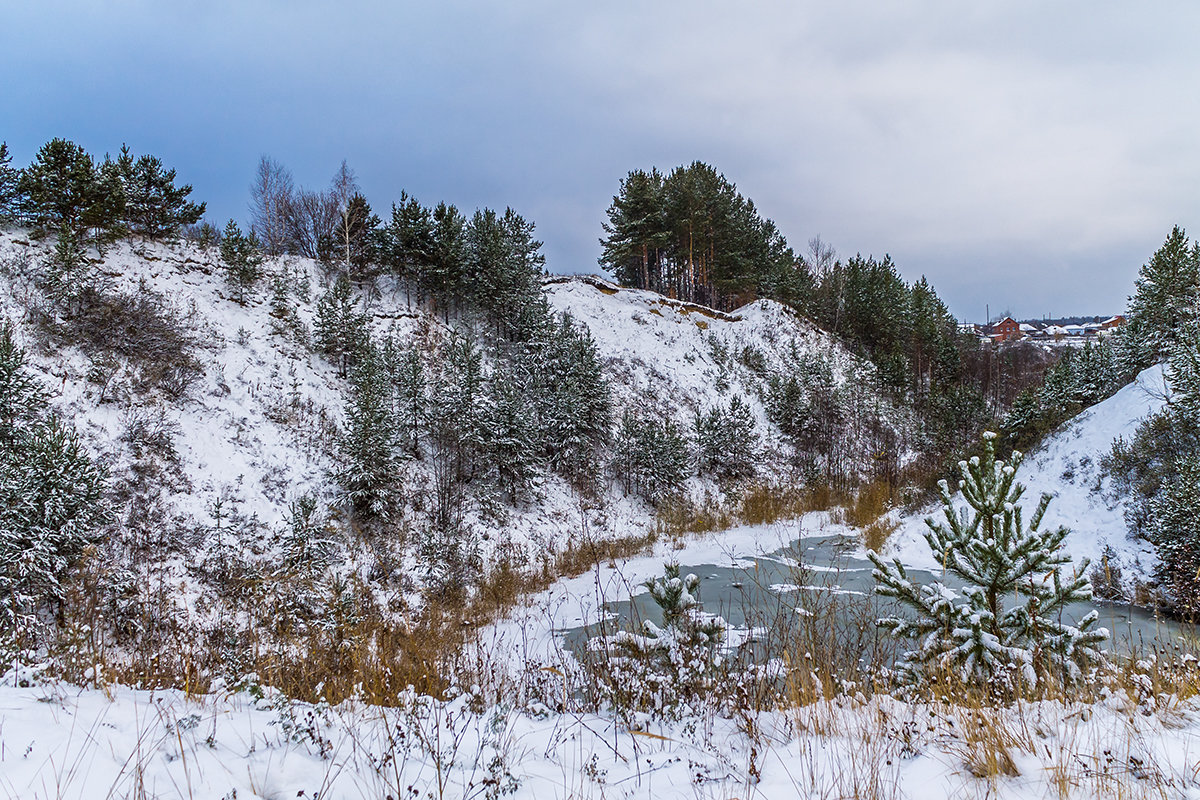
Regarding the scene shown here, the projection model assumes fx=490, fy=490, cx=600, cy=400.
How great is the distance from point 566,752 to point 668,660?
3.89 feet

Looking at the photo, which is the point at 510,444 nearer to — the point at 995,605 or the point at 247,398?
the point at 247,398

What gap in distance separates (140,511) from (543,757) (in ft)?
32.3

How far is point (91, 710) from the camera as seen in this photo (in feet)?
7.02

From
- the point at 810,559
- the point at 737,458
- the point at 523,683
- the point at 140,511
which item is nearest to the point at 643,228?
the point at 737,458

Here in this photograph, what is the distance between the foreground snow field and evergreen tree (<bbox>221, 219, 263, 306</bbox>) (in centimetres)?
Answer: 1726

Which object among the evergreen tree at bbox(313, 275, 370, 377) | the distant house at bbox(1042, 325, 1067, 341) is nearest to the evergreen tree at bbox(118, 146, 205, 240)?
the evergreen tree at bbox(313, 275, 370, 377)

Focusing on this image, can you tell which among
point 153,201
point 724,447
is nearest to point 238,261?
point 153,201

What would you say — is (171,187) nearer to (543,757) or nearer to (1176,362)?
(543,757)

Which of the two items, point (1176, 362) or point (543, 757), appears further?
point (1176, 362)

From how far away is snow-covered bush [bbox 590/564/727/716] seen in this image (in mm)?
2930

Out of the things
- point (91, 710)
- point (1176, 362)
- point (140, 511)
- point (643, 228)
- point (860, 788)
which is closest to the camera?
point (860, 788)

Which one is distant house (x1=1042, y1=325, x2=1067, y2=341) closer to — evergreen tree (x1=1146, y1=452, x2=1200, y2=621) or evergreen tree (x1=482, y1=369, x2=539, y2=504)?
evergreen tree (x1=1146, y1=452, x2=1200, y2=621)

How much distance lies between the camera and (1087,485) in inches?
456

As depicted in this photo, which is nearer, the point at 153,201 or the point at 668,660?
the point at 668,660
